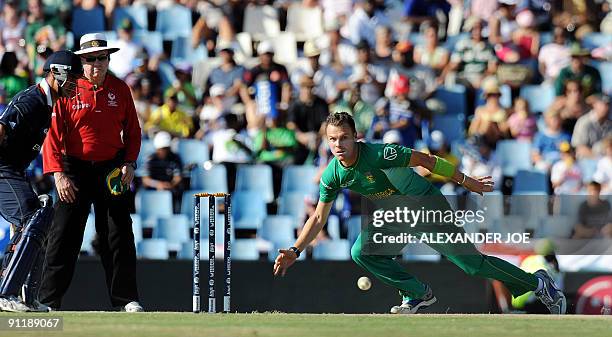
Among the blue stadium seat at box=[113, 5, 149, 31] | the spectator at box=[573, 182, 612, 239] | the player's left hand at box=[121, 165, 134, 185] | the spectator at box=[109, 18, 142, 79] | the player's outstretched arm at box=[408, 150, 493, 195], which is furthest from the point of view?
Answer: the blue stadium seat at box=[113, 5, 149, 31]

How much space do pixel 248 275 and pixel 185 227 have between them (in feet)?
7.25

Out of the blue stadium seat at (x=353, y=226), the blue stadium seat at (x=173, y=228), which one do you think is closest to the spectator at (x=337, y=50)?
the blue stadium seat at (x=353, y=226)

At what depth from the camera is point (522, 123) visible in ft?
52.9

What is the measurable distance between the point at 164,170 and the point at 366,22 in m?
3.96

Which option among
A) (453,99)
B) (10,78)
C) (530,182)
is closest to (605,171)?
(530,182)

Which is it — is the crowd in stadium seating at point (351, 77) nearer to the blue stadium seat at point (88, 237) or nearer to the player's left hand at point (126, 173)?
the blue stadium seat at point (88, 237)

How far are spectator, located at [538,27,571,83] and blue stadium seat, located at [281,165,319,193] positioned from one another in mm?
3846

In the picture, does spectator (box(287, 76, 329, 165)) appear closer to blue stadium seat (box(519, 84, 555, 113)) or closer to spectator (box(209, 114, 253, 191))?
spectator (box(209, 114, 253, 191))

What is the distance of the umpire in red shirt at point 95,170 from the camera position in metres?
10.3

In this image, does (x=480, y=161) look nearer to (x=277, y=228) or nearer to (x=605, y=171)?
(x=605, y=171)

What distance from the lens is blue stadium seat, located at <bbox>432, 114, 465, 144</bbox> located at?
53.0 feet

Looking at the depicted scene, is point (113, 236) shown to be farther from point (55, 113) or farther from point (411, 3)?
point (411, 3)

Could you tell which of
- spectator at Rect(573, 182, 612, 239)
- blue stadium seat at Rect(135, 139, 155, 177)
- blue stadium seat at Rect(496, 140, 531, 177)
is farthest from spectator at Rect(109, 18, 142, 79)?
spectator at Rect(573, 182, 612, 239)

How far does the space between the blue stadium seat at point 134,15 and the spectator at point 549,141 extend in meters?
6.06
